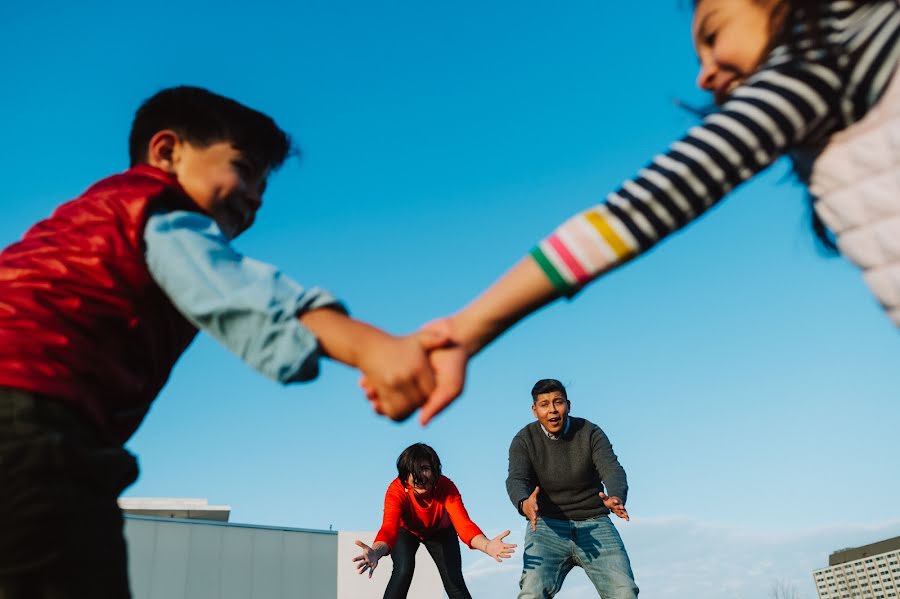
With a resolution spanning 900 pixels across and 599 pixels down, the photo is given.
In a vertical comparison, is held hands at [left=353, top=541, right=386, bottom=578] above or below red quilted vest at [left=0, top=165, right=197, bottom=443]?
below

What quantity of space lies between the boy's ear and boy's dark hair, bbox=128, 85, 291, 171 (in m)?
0.03

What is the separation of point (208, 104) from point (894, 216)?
1861 millimetres

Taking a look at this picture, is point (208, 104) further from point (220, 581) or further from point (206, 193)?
point (220, 581)

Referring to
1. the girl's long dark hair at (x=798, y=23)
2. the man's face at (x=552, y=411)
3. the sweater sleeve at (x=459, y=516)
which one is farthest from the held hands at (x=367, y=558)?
the girl's long dark hair at (x=798, y=23)

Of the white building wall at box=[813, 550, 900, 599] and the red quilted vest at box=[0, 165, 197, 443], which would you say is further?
the white building wall at box=[813, 550, 900, 599]

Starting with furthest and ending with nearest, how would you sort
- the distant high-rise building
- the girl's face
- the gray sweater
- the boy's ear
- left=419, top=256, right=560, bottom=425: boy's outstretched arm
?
1. the distant high-rise building
2. the gray sweater
3. the boy's ear
4. the girl's face
5. left=419, top=256, right=560, bottom=425: boy's outstretched arm

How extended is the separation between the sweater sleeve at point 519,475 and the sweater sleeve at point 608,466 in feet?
1.91

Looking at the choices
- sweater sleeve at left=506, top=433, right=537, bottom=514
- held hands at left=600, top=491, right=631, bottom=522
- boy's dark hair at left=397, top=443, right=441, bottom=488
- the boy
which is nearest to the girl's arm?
the boy

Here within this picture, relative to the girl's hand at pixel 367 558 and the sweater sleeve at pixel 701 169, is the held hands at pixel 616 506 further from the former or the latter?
the sweater sleeve at pixel 701 169

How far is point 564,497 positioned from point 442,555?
4.91ft

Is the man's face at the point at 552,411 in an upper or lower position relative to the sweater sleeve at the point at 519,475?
upper

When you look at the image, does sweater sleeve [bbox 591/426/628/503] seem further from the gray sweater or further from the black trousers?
the black trousers

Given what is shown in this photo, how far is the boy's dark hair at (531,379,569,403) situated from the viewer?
21.3ft

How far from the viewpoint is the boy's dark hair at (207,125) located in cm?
212
